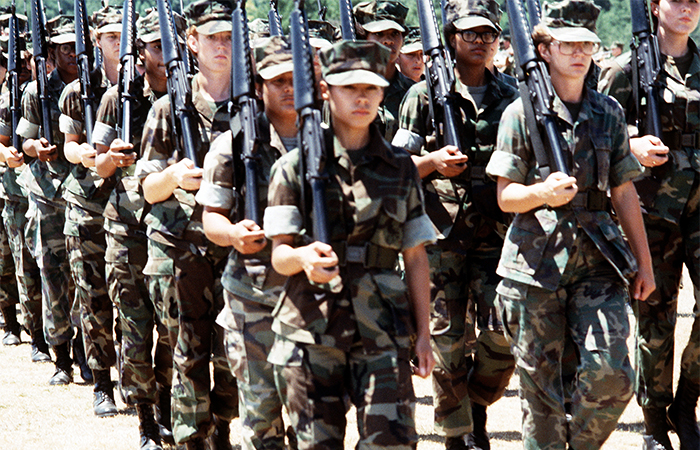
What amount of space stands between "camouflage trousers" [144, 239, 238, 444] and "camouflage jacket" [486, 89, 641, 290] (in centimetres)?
180

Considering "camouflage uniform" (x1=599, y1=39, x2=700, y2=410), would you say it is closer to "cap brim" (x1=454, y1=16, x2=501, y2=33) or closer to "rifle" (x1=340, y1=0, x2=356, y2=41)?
"cap brim" (x1=454, y1=16, x2=501, y2=33)

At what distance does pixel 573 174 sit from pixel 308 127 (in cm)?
148

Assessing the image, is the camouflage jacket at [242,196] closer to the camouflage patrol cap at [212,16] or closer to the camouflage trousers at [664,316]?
the camouflage patrol cap at [212,16]

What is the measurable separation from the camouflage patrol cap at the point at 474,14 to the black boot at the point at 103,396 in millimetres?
3671

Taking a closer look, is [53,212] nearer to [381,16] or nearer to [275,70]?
[381,16]

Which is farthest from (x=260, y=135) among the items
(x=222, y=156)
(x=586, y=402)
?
(x=586, y=402)

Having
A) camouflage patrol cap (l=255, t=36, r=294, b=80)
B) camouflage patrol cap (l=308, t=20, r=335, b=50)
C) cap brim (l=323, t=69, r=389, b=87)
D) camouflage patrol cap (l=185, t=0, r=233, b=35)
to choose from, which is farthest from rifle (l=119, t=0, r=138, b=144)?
cap brim (l=323, t=69, r=389, b=87)

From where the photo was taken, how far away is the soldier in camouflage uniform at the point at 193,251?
615cm

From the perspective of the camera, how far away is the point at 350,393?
4441mm

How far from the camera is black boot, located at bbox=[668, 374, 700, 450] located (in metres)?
6.33

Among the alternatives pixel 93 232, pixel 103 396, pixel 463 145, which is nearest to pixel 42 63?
pixel 93 232

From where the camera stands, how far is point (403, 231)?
14.7 ft

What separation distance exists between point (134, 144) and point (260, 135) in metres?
2.34

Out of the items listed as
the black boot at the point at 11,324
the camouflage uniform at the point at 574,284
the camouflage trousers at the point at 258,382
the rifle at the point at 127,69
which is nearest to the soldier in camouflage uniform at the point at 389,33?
the rifle at the point at 127,69
